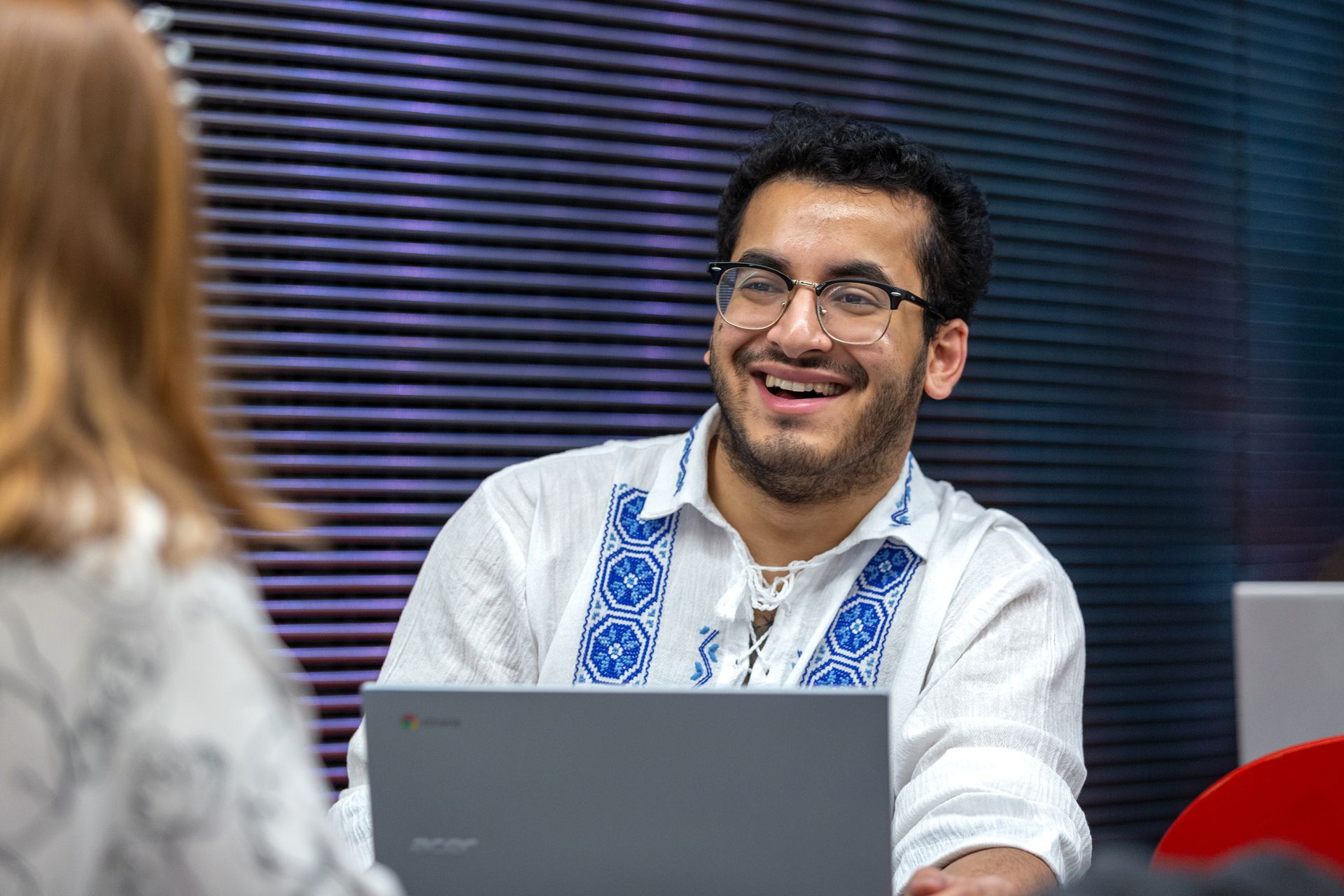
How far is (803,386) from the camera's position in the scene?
Result: 2021 mm

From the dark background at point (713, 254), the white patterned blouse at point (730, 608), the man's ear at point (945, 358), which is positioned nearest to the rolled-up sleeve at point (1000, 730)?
the white patterned blouse at point (730, 608)

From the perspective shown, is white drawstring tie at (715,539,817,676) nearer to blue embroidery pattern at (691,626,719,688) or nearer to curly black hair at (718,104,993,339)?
blue embroidery pattern at (691,626,719,688)

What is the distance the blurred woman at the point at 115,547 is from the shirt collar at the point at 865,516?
1228 mm

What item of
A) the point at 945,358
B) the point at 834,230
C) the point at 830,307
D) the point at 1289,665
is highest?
the point at 834,230

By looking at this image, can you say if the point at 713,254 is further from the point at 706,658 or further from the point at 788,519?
the point at 706,658

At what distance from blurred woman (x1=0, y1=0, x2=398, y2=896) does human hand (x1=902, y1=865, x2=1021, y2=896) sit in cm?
68

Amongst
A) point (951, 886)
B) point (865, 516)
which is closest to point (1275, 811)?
point (951, 886)

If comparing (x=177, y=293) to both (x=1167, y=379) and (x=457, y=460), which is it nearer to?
(x=457, y=460)

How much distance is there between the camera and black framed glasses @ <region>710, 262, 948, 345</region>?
6.60ft

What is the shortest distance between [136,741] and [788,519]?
1.40 meters

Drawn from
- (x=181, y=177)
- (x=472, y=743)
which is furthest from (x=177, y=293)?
(x=472, y=743)

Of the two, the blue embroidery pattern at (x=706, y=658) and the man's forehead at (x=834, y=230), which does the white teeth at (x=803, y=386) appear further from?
the blue embroidery pattern at (x=706, y=658)

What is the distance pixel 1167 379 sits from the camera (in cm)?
383

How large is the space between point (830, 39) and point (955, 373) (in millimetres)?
1320
